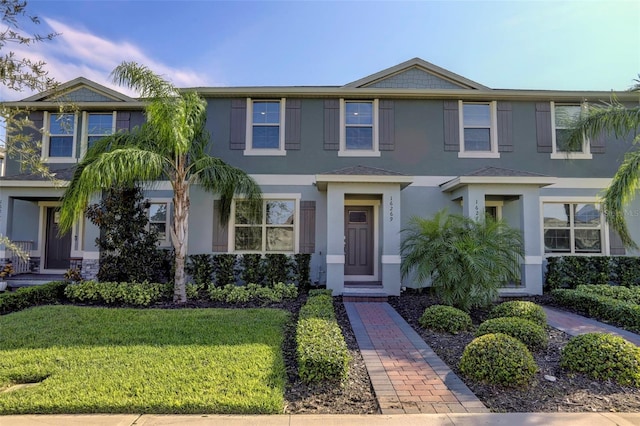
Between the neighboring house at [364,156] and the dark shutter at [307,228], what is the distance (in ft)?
0.10

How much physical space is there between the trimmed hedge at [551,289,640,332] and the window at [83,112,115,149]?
43.8ft

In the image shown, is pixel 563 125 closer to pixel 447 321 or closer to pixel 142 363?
pixel 447 321

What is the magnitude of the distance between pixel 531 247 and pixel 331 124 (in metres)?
6.48

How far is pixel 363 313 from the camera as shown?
727cm

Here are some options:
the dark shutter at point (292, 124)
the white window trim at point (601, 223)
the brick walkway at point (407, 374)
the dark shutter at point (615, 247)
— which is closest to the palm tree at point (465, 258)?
the brick walkway at point (407, 374)

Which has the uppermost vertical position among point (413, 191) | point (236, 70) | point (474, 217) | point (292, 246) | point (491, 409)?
point (236, 70)

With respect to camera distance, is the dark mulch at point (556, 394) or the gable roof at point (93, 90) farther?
the gable roof at point (93, 90)

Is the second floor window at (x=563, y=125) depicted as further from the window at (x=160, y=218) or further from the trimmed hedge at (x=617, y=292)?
the window at (x=160, y=218)

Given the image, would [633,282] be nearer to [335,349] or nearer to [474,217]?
[474,217]

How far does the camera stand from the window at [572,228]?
10.2 metres

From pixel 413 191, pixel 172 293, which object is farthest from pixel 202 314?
pixel 413 191

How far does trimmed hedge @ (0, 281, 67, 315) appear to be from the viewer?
7316 mm

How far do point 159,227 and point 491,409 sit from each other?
9.68 metres

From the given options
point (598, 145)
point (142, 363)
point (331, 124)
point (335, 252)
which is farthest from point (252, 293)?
point (598, 145)
